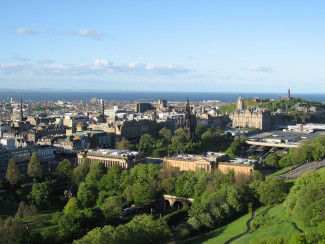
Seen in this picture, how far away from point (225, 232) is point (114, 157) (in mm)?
40268

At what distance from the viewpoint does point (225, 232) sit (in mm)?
49094

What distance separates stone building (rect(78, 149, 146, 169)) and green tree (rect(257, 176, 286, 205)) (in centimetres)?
3286

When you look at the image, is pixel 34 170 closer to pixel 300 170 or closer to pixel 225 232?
pixel 225 232

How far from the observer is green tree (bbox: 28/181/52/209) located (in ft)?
208

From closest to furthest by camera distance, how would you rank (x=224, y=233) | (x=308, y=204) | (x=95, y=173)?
(x=308, y=204), (x=224, y=233), (x=95, y=173)

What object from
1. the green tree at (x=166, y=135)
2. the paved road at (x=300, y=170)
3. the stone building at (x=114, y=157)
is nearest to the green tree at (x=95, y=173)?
the stone building at (x=114, y=157)

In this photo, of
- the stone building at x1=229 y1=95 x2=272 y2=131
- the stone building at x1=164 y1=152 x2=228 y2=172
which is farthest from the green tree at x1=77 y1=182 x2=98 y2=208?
the stone building at x1=229 y1=95 x2=272 y2=131

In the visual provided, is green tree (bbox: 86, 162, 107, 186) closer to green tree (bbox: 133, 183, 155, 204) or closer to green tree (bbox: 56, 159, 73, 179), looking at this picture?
green tree (bbox: 56, 159, 73, 179)

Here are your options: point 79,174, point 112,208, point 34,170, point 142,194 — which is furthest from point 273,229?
point 34,170

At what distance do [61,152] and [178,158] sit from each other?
32.7 m

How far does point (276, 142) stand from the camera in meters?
121

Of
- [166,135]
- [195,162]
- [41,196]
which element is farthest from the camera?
[166,135]

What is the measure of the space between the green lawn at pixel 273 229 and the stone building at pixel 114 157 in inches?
1500

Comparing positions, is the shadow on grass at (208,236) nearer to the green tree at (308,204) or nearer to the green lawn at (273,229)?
the green lawn at (273,229)
